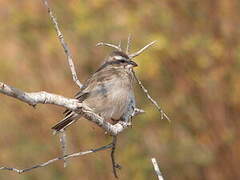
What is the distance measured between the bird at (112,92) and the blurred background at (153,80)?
3002 mm

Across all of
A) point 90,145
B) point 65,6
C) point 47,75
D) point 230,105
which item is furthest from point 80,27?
point 230,105

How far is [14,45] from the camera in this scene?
42.2 feet

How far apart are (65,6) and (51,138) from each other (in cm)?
275

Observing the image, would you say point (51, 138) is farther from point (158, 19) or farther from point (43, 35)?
point (158, 19)

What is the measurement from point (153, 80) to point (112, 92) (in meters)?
4.05

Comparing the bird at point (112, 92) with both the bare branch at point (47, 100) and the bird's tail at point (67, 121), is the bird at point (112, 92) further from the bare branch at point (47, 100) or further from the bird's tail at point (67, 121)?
the bare branch at point (47, 100)

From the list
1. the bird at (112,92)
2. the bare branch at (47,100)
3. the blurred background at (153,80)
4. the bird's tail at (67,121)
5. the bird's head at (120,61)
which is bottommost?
the bare branch at (47,100)

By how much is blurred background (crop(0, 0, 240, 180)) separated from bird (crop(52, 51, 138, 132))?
9.85 ft

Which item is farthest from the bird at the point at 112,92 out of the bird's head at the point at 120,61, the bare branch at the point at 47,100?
the bare branch at the point at 47,100

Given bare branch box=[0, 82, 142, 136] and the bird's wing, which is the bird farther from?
bare branch box=[0, 82, 142, 136]

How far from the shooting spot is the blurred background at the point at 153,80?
11.2 m

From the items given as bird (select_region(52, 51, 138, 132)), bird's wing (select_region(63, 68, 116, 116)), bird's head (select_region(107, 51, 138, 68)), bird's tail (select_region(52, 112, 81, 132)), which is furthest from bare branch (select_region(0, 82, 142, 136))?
bird's head (select_region(107, 51, 138, 68))

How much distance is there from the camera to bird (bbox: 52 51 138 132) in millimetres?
7242

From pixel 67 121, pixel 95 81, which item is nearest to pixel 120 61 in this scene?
pixel 95 81
